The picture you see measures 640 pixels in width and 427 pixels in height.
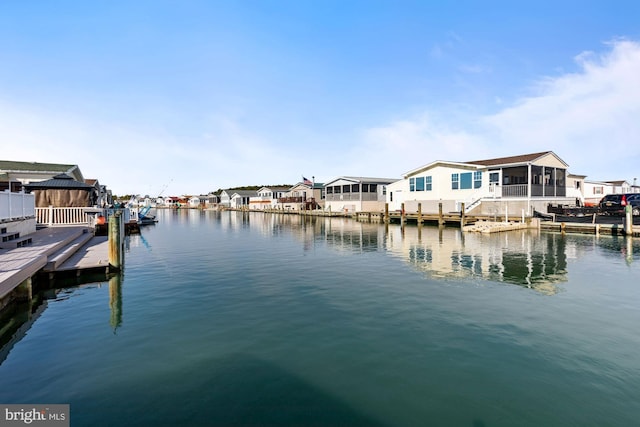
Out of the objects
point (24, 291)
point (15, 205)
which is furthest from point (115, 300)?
point (15, 205)

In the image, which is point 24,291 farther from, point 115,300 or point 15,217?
point 15,217

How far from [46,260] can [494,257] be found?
22611 millimetres

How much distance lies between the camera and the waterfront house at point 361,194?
62.3m

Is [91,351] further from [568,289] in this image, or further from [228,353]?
[568,289]

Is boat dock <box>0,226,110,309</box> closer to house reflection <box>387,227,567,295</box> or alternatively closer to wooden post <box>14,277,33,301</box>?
wooden post <box>14,277,33,301</box>

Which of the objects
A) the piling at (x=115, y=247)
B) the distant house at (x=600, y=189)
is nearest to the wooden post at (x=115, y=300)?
the piling at (x=115, y=247)

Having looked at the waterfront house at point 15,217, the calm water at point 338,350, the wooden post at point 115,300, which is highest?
the waterfront house at point 15,217

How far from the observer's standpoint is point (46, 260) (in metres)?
13.5

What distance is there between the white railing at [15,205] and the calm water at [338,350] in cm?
636

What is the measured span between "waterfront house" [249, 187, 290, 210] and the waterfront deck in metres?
71.8

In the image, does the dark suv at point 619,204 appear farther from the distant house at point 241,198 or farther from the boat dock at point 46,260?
the distant house at point 241,198

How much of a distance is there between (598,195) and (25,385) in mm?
71948

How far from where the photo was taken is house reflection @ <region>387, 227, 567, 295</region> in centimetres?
1574

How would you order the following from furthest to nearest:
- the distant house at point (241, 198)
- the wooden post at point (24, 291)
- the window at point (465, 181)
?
the distant house at point (241, 198) → the window at point (465, 181) → the wooden post at point (24, 291)
